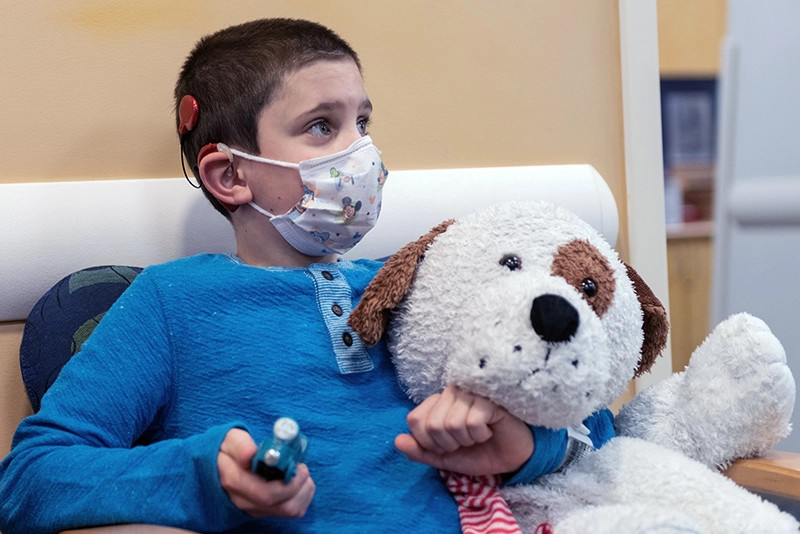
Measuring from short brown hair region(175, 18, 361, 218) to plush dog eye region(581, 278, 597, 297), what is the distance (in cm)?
46

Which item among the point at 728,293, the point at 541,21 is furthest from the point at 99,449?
the point at 728,293

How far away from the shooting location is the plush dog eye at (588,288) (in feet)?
2.58

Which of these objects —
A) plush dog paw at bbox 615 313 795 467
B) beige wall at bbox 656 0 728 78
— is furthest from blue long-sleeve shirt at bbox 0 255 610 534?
beige wall at bbox 656 0 728 78

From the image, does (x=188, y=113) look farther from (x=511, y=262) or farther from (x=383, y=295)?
(x=511, y=262)

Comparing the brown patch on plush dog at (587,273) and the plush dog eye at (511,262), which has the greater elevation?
the plush dog eye at (511,262)

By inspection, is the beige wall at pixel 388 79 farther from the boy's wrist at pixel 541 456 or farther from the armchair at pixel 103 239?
the boy's wrist at pixel 541 456

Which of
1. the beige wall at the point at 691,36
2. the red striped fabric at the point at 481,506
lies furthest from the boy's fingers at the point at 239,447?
the beige wall at the point at 691,36

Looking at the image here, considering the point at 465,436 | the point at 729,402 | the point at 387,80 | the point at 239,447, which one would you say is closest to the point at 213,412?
the point at 239,447

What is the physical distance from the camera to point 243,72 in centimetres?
104

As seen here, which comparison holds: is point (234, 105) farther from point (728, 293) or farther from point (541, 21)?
point (728, 293)

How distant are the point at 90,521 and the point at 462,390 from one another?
1.24 feet

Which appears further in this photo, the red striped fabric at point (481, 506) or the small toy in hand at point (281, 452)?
the red striped fabric at point (481, 506)

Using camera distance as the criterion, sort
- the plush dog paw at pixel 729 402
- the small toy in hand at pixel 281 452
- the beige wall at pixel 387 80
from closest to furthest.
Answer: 1. the small toy in hand at pixel 281 452
2. the plush dog paw at pixel 729 402
3. the beige wall at pixel 387 80

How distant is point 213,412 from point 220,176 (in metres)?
0.32
